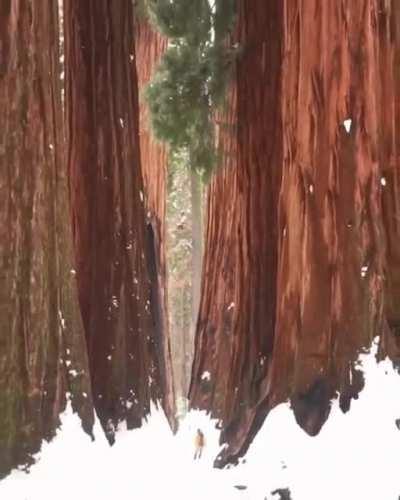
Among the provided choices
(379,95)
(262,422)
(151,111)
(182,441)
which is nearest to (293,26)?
(379,95)

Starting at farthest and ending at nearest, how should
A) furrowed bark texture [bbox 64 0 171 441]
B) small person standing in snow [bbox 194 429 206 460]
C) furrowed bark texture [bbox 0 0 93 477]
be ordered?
small person standing in snow [bbox 194 429 206 460]
furrowed bark texture [bbox 64 0 171 441]
furrowed bark texture [bbox 0 0 93 477]

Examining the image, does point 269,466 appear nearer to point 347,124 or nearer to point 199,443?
point 199,443

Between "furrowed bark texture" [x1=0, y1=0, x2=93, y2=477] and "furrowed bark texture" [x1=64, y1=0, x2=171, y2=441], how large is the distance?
2.07ft

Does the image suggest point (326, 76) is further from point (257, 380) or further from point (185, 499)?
point (185, 499)

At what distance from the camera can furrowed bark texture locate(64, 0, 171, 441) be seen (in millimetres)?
5375

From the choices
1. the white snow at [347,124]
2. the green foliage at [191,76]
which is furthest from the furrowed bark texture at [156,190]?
the white snow at [347,124]

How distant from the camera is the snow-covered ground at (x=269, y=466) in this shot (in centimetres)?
435

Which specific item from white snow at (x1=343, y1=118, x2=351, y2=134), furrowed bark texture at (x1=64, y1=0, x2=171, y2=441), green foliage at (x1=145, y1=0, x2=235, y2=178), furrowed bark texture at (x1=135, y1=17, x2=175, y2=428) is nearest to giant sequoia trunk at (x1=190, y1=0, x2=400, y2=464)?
white snow at (x1=343, y1=118, x2=351, y2=134)

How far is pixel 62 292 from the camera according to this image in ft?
15.5

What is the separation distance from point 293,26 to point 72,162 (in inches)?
62.6

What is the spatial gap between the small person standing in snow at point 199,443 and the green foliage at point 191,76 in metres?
1.98

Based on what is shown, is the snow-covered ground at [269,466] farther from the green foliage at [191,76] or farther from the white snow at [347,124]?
the green foliage at [191,76]

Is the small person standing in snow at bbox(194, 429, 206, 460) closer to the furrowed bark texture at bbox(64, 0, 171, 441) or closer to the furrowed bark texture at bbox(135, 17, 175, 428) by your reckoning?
the furrowed bark texture at bbox(64, 0, 171, 441)

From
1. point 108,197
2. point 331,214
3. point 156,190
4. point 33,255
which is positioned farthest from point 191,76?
point 33,255
